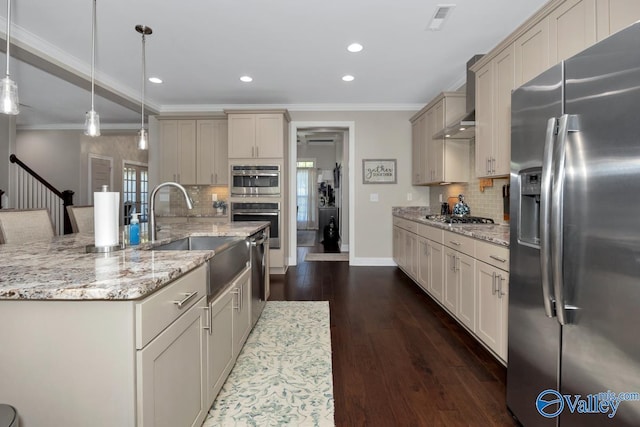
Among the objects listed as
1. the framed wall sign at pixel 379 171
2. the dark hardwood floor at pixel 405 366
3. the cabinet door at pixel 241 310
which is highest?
the framed wall sign at pixel 379 171

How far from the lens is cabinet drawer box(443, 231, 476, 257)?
2.46 m

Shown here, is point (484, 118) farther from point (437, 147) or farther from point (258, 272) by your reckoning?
point (258, 272)

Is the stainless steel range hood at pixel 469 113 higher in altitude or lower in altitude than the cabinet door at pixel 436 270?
higher

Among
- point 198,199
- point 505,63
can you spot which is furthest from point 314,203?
point 505,63

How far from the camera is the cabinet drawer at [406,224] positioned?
4.03 meters

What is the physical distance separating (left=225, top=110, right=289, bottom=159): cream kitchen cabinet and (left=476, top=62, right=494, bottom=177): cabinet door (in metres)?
2.75

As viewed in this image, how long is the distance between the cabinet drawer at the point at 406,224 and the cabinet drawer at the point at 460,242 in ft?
3.28

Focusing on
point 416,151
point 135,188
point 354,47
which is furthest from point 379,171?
point 135,188

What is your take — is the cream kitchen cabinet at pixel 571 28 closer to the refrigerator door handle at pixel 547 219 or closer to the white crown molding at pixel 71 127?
the refrigerator door handle at pixel 547 219

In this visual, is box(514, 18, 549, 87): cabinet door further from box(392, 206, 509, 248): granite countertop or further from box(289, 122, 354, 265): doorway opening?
Answer: box(289, 122, 354, 265): doorway opening

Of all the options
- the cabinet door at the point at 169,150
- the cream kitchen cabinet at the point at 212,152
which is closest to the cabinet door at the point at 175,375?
the cream kitchen cabinet at the point at 212,152

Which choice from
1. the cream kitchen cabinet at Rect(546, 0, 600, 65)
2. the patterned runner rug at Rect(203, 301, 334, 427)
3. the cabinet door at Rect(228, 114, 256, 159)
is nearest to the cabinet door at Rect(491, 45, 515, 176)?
the cream kitchen cabinet at Rect(546, 0, 600, 65)

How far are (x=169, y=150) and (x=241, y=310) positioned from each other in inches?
161

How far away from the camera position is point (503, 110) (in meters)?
2.57
